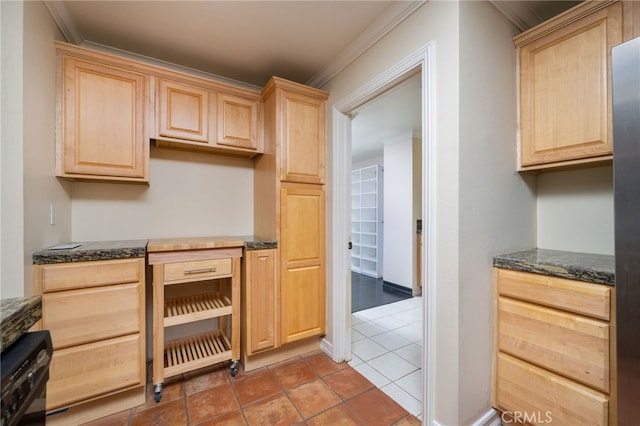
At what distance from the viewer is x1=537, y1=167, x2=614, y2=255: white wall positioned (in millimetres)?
1492

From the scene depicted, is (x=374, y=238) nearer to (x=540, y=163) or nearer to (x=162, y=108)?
(x=540, y=163)

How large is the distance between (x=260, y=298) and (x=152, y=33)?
2.01 meters

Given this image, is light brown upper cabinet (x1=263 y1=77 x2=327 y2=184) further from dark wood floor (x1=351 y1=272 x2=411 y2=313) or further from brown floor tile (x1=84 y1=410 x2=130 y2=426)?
dark wood floor (x1=351 y1=272 x2=411 y2=313)

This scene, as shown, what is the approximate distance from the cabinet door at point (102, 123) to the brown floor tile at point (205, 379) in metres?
1.47

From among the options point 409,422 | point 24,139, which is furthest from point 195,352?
point 24,139

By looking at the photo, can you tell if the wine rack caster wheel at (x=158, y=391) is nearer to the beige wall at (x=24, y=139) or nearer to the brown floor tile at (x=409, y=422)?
the beige wall at (x=24, y=139)

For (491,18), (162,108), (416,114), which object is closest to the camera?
(491,18)

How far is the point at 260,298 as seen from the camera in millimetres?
1955

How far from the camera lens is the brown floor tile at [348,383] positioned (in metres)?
1.74

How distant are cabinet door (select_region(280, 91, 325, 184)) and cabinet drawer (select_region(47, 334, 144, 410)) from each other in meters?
1.47

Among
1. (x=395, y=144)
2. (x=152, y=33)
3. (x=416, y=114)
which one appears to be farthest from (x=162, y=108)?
(x=395, y=144)

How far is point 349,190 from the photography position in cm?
213

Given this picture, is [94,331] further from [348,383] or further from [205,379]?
[348,383]

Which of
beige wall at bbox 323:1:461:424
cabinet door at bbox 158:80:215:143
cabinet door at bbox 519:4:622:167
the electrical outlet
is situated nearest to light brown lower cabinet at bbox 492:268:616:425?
beige wall at bbox 323:1:461:424
